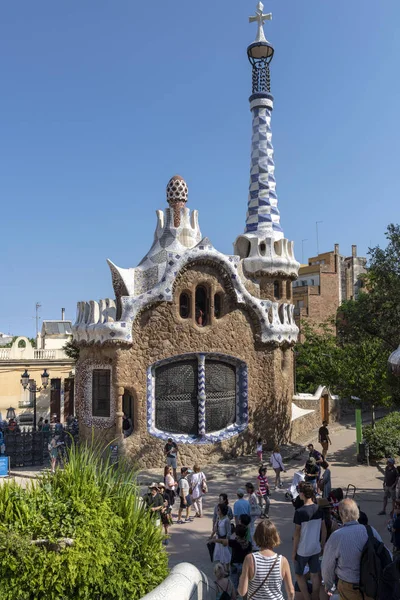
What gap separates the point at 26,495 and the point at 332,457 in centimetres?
1181

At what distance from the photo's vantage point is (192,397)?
14617 millimetres

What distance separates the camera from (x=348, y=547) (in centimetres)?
453

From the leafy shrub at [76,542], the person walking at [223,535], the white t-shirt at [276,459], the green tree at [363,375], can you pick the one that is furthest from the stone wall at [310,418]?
the leafy shrub at [76,542]

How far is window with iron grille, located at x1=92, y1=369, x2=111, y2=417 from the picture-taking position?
14.4 metres

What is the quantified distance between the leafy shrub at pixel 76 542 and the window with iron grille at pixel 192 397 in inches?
322

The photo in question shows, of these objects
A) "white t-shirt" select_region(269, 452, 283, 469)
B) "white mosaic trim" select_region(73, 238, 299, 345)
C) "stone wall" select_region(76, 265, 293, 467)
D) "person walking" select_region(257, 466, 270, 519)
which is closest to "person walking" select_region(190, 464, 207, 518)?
"person walking" select_region(257, 466, 270, 519)

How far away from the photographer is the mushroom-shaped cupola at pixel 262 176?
1791 centimetres

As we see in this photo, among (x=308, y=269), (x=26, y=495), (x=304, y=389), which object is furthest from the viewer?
(x=308, y=269)

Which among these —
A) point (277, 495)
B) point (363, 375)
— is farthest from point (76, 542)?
point (363, 375)

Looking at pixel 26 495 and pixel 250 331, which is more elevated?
pixel 250 331

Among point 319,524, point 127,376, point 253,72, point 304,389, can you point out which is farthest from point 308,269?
point 319,524

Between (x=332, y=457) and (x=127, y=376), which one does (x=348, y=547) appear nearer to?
(x=127, y=376)

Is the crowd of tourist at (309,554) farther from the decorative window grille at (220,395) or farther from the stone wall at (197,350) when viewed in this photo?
the decorative window grille at (220,395)

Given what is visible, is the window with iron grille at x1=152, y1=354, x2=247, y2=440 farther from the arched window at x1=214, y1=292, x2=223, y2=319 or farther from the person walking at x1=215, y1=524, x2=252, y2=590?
the person walking at x1=215, y1=524, x2=252, y2=590
